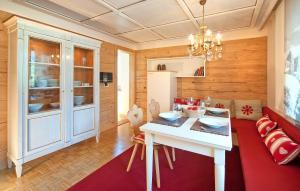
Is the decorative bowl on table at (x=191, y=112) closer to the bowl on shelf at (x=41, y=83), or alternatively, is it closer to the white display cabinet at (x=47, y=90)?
the white display cabinet at (x=47, y=90)

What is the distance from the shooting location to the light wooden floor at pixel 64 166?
77.7 inches

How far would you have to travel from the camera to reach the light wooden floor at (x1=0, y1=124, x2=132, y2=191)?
6.47 ft

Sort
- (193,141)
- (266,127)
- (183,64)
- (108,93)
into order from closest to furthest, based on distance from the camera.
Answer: (193,141) < (266,127) < (108,93) < (183,64)

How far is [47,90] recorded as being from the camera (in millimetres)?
2621

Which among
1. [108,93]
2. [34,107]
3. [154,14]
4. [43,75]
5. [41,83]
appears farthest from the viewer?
[108,93]

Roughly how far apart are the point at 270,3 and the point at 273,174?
7.48 feet

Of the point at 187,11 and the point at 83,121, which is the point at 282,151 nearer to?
the point at 187,11

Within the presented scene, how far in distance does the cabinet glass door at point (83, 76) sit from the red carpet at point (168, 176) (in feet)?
4.23

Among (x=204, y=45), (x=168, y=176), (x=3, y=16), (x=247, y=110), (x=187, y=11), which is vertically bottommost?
(x=168, y=176)

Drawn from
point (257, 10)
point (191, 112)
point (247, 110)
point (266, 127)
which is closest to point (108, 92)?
point (191, 112)

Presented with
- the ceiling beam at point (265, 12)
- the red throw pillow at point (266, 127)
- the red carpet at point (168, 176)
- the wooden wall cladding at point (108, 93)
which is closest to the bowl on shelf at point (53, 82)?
the wooden wall cladding at point (108, 93)

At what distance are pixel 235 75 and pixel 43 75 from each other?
12.2ft

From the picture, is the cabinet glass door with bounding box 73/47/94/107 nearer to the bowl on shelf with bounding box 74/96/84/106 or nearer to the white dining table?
the bowl on shelf with bounding box 74/96/84/106

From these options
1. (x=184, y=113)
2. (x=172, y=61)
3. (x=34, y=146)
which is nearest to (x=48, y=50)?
(x=34, y=146)
